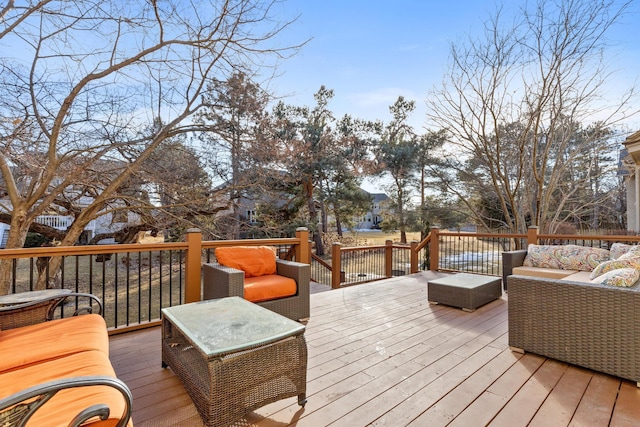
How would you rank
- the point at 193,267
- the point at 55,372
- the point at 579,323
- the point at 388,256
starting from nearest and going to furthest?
the point at 55,372 < the point at 579,323 < the point at 193,267 < the point at 388,256

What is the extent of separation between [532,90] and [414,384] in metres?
7.40

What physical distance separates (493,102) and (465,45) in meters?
1.43

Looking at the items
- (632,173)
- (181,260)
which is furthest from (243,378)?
(632,173)

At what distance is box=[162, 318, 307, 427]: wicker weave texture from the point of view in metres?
1.58

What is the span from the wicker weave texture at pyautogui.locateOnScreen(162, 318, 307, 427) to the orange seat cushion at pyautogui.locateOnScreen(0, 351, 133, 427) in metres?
0.43

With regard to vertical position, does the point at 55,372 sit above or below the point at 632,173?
below

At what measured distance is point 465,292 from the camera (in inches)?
149

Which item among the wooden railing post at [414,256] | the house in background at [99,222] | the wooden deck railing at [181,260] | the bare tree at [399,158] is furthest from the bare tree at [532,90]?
the house in background at [99,222]

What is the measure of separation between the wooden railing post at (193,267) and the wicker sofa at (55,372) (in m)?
1.11

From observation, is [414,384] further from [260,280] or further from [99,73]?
[99,73]

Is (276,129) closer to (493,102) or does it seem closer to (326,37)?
(326,37)

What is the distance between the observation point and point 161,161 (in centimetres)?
660

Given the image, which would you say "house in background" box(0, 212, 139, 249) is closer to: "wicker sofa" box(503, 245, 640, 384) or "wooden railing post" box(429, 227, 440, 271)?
"wooden railing post" box(429, 227, 440, 271)

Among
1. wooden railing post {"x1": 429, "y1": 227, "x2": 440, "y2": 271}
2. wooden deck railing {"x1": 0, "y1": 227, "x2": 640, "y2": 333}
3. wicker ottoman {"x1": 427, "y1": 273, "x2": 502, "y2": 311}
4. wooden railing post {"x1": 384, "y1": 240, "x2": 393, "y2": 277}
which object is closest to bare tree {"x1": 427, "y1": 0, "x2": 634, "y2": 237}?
wooden deck railing {"x1": 0, "y1": 227, "x2": 640, "y2": 333}
